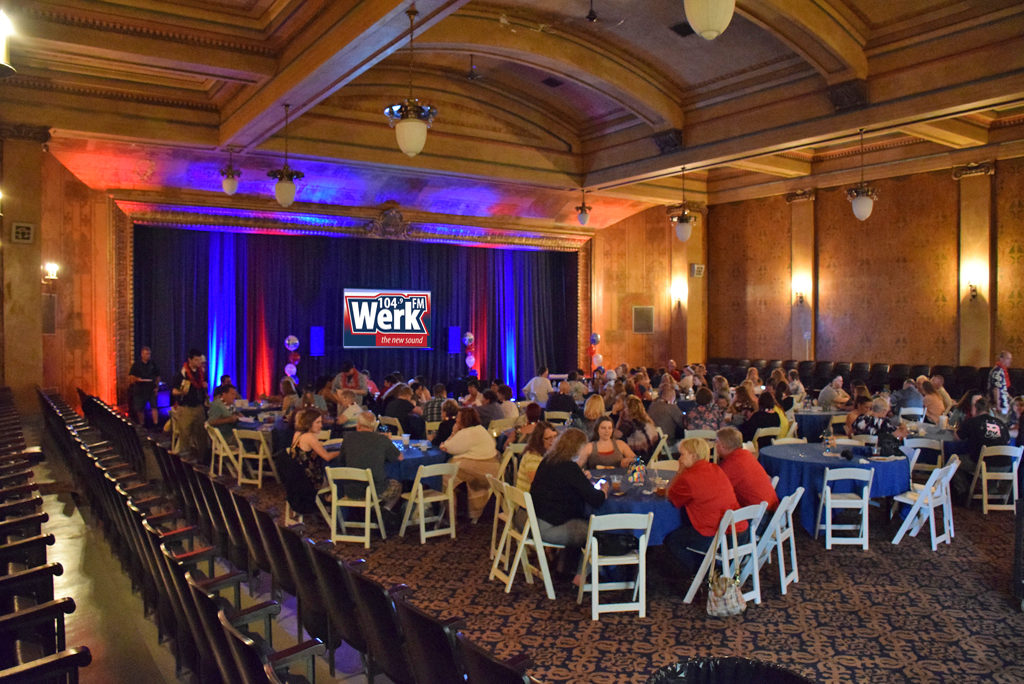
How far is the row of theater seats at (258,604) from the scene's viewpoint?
2.50 meters

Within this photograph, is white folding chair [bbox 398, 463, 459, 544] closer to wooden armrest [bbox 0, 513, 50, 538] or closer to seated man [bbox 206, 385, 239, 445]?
wooden armrest [bbox 0, 513, 50, 538]

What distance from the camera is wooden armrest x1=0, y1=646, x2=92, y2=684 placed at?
81.6 inches

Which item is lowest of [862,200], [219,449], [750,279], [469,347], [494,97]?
[219,449]

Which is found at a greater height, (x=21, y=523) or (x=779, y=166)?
(x=779, y=166)

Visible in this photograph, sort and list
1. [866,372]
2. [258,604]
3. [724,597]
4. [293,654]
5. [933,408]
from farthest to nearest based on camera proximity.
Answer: [866,372]
[933,408]
[724,597]
[258,604]
[293,654]

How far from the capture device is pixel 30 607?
9.96ft

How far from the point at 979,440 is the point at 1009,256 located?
290 inches

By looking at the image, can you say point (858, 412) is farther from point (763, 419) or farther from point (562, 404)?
point (562, 404)

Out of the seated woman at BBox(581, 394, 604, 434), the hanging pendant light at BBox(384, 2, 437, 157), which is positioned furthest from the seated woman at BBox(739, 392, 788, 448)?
the hanging pendant light at BBox(384, 2, 437, 157)

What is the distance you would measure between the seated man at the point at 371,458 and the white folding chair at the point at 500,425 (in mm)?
1838

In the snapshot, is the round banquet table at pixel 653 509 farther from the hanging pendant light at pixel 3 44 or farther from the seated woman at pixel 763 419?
the hanging pendant light at pixel 3 44

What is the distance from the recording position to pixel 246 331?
14023 millimetres

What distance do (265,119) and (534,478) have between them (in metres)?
6.67

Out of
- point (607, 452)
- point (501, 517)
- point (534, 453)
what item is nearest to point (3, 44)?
point (534, 453)
